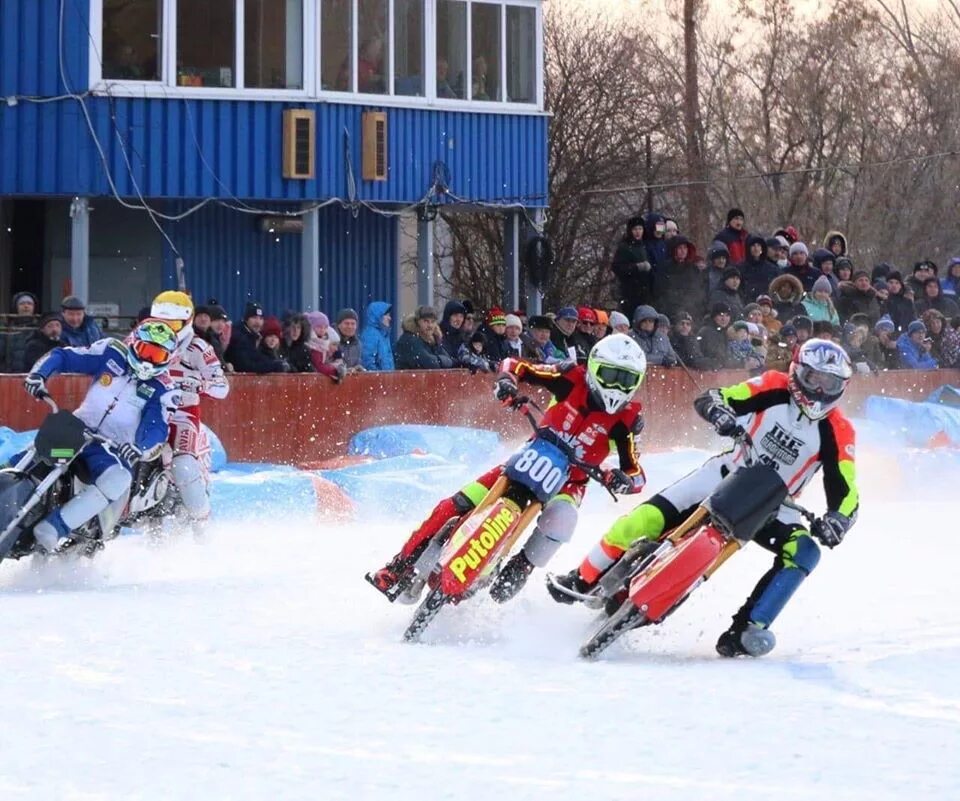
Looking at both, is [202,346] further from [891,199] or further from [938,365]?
[891,199]

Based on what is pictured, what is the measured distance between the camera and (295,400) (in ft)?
49.6

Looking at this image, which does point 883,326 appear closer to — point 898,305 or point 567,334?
point 898,305

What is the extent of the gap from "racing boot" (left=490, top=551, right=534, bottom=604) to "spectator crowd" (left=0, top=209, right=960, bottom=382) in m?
5.53

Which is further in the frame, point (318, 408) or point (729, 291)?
point (729, 291)

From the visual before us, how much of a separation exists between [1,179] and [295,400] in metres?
5.60

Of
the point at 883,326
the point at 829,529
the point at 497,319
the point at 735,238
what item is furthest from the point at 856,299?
the point at 829,529

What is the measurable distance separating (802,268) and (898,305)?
1713 mm

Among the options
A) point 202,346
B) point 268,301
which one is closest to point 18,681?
point 202,346

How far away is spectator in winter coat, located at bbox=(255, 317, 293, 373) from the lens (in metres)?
15.2

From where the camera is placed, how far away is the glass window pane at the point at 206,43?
63.7ft

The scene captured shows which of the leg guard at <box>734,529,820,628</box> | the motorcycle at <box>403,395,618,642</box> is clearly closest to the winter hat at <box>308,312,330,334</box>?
the motorcycle at <box>403,395,618,642</box>

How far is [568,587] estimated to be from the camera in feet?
29.7

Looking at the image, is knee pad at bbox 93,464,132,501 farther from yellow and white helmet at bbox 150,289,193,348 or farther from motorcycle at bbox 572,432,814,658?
motorcycle at bbox 572,432,814,658

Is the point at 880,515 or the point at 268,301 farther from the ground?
the point at 268,301
